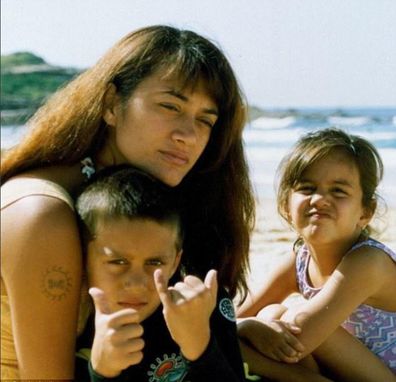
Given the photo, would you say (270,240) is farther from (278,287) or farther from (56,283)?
(56,283)

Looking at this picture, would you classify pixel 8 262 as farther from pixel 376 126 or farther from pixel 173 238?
pixel 376 126

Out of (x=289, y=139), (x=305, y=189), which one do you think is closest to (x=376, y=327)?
(x=305, y=189)

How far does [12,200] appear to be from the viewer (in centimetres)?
210

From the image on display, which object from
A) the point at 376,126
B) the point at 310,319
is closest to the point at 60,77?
the point at 376,126

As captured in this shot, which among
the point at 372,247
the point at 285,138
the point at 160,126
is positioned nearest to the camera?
the point at 160,126

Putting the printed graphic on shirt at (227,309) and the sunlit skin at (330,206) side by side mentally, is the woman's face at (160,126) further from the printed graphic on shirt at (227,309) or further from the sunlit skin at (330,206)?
the sunlit skin at (330,206)

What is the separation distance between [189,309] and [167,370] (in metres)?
0.46

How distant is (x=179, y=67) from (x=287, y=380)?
1.36 metres

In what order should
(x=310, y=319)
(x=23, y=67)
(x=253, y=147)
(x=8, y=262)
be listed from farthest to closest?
(x=23, y=67), (x=253, y=147), (x=310, y=319), (x=8, y=262)

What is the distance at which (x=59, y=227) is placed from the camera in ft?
6.81

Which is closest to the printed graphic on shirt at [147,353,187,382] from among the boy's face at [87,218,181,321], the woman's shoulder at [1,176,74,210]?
the boy's face at [87,218,181,321]

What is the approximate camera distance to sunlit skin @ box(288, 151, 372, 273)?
10.1ft

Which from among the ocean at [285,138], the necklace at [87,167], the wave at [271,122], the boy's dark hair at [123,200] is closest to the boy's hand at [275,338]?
the boy's dark hair at [123,200]

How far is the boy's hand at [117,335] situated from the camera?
182cm
